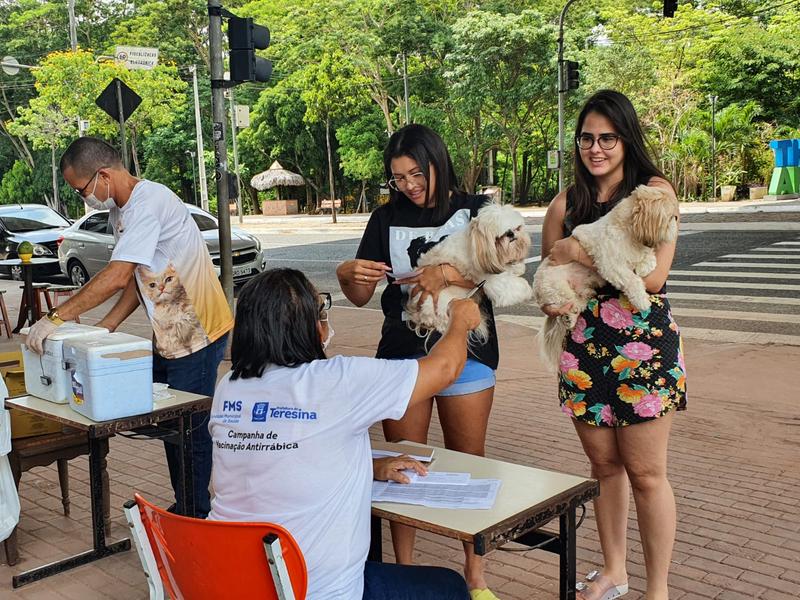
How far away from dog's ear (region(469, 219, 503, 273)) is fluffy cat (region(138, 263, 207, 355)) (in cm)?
167

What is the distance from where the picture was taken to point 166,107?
4059cm

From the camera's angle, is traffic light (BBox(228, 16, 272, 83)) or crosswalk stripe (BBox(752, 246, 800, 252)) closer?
traffic light (BBox(228, 16, 272, 83))

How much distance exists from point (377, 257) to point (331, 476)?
1.54 meters

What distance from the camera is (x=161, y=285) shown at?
4.25 metres

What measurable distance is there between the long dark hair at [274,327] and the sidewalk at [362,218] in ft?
63.0

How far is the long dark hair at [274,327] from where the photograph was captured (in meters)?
2.44

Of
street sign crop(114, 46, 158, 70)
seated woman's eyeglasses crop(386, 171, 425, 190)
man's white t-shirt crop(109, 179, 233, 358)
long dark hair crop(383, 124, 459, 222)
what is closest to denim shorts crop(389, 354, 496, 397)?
long dark hair crop(383, 124, 459, 222)

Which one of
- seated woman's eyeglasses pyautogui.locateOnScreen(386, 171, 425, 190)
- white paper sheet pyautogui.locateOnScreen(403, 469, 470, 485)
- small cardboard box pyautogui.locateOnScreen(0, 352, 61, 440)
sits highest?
seated woman's eyeglasses pyautogui.locateOnScreen(386, 171, 425, 190)

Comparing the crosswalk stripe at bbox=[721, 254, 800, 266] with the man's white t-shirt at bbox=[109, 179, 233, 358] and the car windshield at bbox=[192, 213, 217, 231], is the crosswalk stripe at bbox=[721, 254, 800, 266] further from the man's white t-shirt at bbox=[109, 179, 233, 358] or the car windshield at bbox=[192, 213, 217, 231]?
the man's white t-shirt at bbox=[109, 179, 233, 358]

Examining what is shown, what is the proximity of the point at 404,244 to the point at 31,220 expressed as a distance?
18.0m

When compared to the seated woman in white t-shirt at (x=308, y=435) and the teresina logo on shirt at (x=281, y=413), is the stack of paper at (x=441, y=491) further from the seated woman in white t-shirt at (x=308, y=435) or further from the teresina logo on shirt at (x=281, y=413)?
the teresina logo on shirt at (x=281, y=413)

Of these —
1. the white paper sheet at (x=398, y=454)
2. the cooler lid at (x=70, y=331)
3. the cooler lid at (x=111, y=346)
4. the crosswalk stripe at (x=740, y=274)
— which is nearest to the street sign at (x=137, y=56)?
the crosswalk stripe at (x=740, y=274)

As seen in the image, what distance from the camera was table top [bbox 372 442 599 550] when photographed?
7.57 ft

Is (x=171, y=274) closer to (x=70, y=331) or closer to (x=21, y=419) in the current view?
(x=70, y=331)
